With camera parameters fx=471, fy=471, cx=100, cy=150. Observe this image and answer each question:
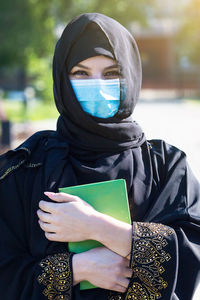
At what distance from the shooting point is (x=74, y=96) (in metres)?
1.79

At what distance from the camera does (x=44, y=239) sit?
168 cm

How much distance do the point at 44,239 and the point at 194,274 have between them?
550 mm

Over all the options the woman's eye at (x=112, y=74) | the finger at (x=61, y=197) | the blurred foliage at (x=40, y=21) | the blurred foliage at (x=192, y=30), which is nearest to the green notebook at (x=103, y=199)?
the finger at (x=61, y=197)

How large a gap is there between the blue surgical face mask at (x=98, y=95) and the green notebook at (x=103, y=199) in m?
0.30

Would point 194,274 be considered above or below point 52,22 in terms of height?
below

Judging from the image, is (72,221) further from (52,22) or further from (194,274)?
(52,22)

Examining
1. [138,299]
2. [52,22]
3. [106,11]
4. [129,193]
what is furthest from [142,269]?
[106,11]

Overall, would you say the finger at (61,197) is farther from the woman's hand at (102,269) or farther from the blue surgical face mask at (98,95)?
the blue surgical face mask at (98,95)

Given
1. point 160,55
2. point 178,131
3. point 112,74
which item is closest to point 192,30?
point 160,55

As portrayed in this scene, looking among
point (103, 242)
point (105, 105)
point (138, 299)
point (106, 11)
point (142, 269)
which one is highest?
point (106, 11)

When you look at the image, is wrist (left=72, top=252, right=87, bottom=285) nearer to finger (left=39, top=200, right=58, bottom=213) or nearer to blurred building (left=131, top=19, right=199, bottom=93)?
finger (left=39, top=200, right=58, bottom=213)

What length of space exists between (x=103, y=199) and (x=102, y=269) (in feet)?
0.79

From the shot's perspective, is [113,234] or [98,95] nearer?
[113,234]

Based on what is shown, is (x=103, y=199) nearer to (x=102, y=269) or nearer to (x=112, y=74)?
(x=102, y=269)
